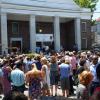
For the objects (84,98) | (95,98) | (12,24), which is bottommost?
(84,98)

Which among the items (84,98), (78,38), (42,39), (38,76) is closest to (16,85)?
(38,76)

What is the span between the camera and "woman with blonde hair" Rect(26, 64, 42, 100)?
12.3 m

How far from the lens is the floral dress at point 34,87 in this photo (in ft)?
40.7

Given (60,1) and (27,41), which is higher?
(60,1)

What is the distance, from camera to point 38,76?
12.3 meters

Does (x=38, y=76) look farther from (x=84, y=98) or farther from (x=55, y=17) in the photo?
(x=55, y=17)

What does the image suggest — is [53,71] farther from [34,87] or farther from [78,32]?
[78,32]

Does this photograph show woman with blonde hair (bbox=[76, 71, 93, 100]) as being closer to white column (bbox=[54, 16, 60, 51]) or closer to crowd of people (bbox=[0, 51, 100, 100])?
crowd of people (bbox=[0, 51, 100, 100])

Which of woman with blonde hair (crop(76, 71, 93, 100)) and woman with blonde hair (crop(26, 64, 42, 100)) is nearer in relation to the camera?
woman with blonde hair (crop(76, 71, 93, 100))

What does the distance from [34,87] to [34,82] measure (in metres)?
0.18

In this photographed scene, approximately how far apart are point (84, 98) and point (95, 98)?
5.13 meters

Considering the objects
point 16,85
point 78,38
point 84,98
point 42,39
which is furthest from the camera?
point 78,38

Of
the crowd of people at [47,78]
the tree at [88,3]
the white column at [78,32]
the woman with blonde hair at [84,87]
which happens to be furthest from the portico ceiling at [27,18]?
the woman with blonde hair at [84,87]

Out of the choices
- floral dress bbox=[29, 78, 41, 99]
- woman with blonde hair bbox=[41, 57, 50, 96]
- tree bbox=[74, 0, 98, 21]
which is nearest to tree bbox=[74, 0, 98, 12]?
tree bbox=[74, 0, 98, 21]
